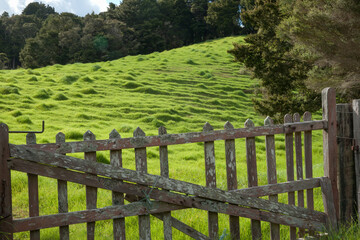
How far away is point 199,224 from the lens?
568 cm

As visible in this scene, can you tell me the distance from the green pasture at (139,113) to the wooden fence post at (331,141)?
990 mm

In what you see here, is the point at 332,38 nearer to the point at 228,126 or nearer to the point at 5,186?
the point at 228,126

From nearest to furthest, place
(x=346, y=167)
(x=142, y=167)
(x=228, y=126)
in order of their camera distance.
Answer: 1. (x=142, y=167)
2. (x=228, y=126)
3. (x=346, y=167)

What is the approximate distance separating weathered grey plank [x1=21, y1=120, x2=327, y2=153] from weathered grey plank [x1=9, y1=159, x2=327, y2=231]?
207 mm

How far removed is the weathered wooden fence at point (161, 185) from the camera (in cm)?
345

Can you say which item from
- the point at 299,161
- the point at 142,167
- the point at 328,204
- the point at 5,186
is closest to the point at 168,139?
the point at 142,167

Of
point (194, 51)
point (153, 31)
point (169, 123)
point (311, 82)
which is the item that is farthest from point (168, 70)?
point (153, 31)

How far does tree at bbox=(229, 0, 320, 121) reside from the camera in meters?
14.9

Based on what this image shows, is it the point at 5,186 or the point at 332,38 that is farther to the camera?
the point at 332,38

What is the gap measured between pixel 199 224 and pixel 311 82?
8448 mm

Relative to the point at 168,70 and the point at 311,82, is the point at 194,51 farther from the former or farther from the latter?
the point at 311,82

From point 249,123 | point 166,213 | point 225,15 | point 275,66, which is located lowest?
point 166,213

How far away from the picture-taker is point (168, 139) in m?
4.03

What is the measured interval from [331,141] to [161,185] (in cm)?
256
